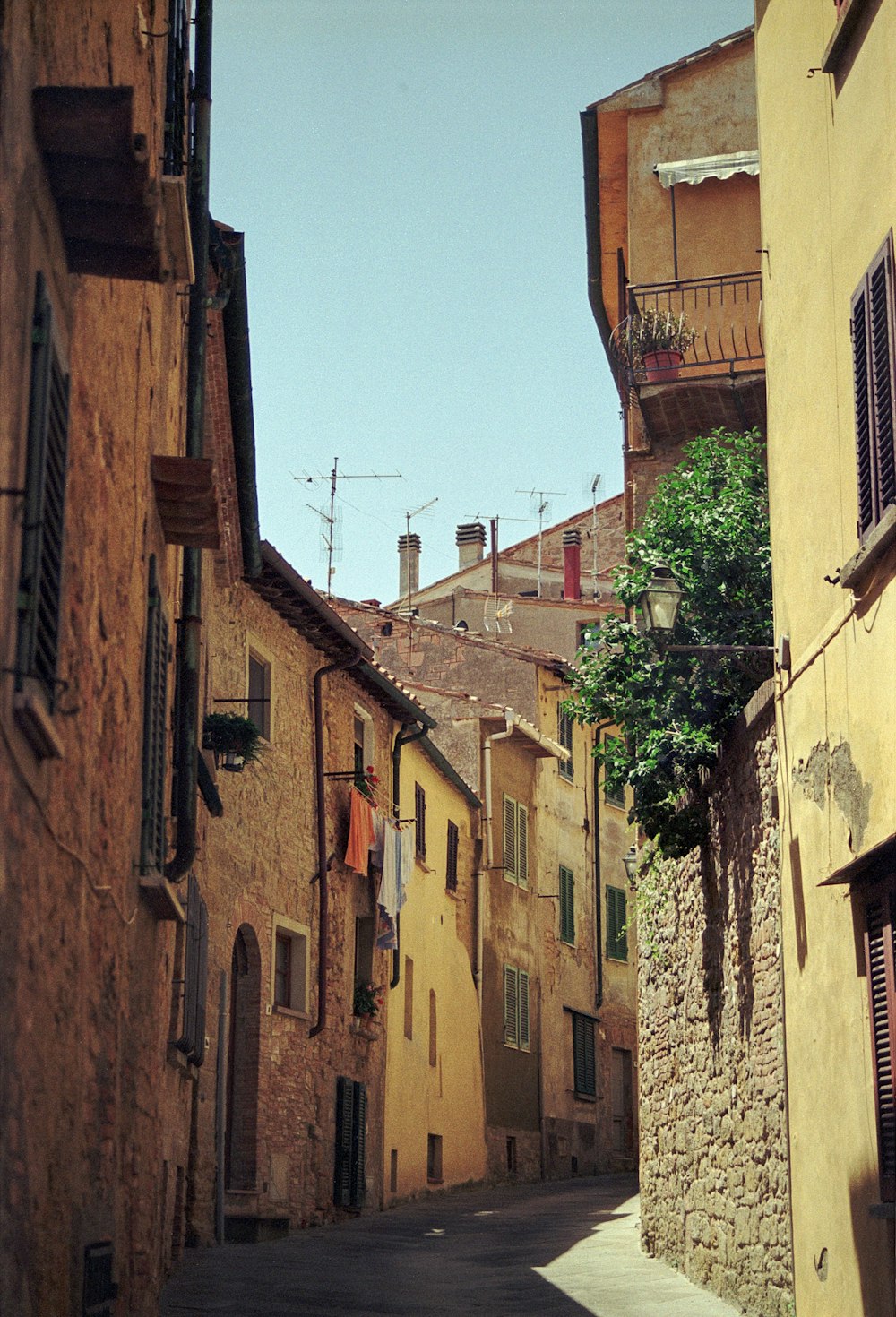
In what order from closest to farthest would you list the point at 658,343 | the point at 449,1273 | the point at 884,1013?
the point at 884,1013 < the point at 449,1273 < the point at 658,343

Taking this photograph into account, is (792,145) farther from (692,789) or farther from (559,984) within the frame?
(559,984)

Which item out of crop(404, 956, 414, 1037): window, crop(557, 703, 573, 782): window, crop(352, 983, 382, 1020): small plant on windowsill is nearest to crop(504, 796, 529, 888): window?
crop(557, 703, 573, 782): window

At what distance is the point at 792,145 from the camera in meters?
10.5

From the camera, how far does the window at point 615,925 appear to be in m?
37.6

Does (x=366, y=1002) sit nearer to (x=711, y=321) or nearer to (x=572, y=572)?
(x=711, y=321)

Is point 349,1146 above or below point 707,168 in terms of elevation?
below

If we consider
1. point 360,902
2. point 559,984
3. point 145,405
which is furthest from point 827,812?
point 559,984

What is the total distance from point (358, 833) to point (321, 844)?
1.49 meters

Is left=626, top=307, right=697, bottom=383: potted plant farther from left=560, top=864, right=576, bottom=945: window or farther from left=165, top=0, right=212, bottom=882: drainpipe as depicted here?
left=560, top=864, right=576, bottom=945: window

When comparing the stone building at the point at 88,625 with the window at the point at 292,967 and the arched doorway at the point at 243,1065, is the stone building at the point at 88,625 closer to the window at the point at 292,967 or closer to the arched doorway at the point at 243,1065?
the arched doorway at the point at 243,1065

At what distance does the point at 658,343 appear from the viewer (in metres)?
17.9

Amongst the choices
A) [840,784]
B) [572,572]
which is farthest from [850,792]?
[572,572]

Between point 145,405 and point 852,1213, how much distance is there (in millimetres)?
5518

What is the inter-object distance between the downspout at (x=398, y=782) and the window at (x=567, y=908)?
968 cm
